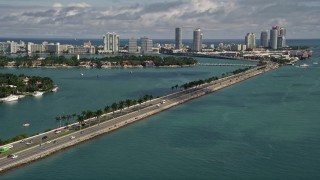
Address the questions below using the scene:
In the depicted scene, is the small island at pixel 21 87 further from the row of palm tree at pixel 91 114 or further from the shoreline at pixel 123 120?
the shoreline at pixel 123 120

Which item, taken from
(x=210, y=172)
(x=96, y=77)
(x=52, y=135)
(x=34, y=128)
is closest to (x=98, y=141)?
(x=52, y=135)

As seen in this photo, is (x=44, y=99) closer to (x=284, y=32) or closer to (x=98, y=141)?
(x=98, y=141)

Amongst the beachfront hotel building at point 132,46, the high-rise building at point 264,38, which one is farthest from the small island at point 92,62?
the high-rise building at point 264,38

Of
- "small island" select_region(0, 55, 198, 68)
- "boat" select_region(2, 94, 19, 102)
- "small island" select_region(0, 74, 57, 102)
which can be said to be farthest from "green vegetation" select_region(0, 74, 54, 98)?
"small island" select_region(0, 55, 198, 68)

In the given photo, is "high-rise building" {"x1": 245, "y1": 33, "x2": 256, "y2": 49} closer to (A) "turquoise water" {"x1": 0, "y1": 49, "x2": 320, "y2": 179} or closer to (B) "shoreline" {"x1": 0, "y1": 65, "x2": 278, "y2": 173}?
(B) "shoreline" {"x1": 0, "y1": 65, "x2": 278, "y2": 173}

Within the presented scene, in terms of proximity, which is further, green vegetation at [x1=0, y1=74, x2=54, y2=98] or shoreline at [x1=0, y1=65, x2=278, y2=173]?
green vegetation at [x1=0, y1=74, x2=54, y2=98]

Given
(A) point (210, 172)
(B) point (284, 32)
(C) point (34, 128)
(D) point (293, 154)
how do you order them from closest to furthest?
(A) point (210, 172), (D) point (293, 154), (C) point (34, 128), (B) point (284, 32)

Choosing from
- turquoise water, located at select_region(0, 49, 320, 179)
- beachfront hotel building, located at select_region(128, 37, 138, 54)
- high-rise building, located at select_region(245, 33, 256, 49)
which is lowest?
turquoise water, located at select_region(0, 49, 320, 179)
